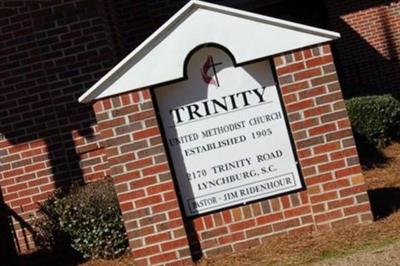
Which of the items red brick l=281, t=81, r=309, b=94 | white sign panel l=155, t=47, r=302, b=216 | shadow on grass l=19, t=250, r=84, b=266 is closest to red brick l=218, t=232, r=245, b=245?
white sign panel l=155, t=47, r=302, b=216

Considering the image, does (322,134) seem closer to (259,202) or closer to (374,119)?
(259,202)

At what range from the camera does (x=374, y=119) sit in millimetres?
10961

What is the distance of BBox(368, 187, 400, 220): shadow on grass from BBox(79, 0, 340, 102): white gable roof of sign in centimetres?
176

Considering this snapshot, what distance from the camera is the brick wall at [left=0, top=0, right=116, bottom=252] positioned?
25.7 ft

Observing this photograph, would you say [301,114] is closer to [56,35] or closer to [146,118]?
[146,118]

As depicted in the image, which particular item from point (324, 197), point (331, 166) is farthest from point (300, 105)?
point (324, 197)

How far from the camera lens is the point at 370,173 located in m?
8.98

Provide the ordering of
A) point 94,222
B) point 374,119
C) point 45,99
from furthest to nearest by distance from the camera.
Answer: point 374,119, point 45,99, point 94,222

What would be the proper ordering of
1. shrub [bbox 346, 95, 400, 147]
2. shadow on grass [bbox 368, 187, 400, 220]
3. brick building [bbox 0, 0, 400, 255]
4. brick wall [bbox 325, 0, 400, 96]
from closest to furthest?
shadow on grass [bbox 368, 187, 400, 220] → brick building [bbox 0, 0, 400, 255] → shrub [bbox 346, 95, 400, 147] → brick wall [bbox 325, 0, 400, 96]

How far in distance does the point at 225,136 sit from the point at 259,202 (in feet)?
2.17

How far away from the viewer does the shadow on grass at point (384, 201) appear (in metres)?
6.39

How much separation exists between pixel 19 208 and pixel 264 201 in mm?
3239

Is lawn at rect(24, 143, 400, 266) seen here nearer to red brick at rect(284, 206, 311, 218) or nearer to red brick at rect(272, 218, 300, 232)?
red brick at rect(272, 218, 300, 232)

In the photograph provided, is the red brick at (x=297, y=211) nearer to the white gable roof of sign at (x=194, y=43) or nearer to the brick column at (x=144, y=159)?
the brick column at (x=144, y=159)
